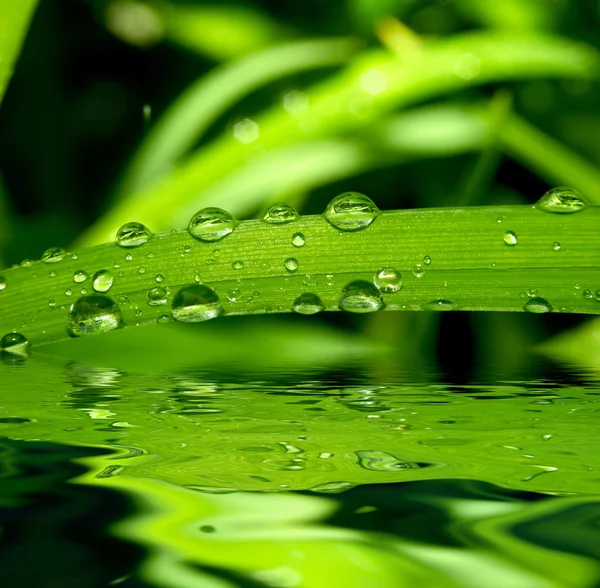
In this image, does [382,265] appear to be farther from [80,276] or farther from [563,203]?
[80,276]

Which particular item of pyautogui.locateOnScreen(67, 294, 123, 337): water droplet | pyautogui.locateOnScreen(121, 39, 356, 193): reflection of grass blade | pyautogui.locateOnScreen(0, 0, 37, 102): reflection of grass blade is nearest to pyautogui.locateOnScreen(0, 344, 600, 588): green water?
pyautogui.locateOnScreen(67, 294, 123, 337): water droplet

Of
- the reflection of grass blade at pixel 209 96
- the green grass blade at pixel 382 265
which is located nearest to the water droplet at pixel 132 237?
the green grass blade at pixel 382 265

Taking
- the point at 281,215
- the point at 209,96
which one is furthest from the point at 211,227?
the point at 209,96

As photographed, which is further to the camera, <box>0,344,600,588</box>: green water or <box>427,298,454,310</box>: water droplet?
<box>427,298,454,310</box>: water droplet

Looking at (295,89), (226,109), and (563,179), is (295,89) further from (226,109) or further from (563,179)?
(563,179)

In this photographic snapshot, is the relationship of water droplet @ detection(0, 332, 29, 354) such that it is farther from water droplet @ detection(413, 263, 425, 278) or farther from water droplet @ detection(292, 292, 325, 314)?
water droplet @ detection(413, 263, 425, 278)

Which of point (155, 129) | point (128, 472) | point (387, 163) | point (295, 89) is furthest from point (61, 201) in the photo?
point (128, 472)
